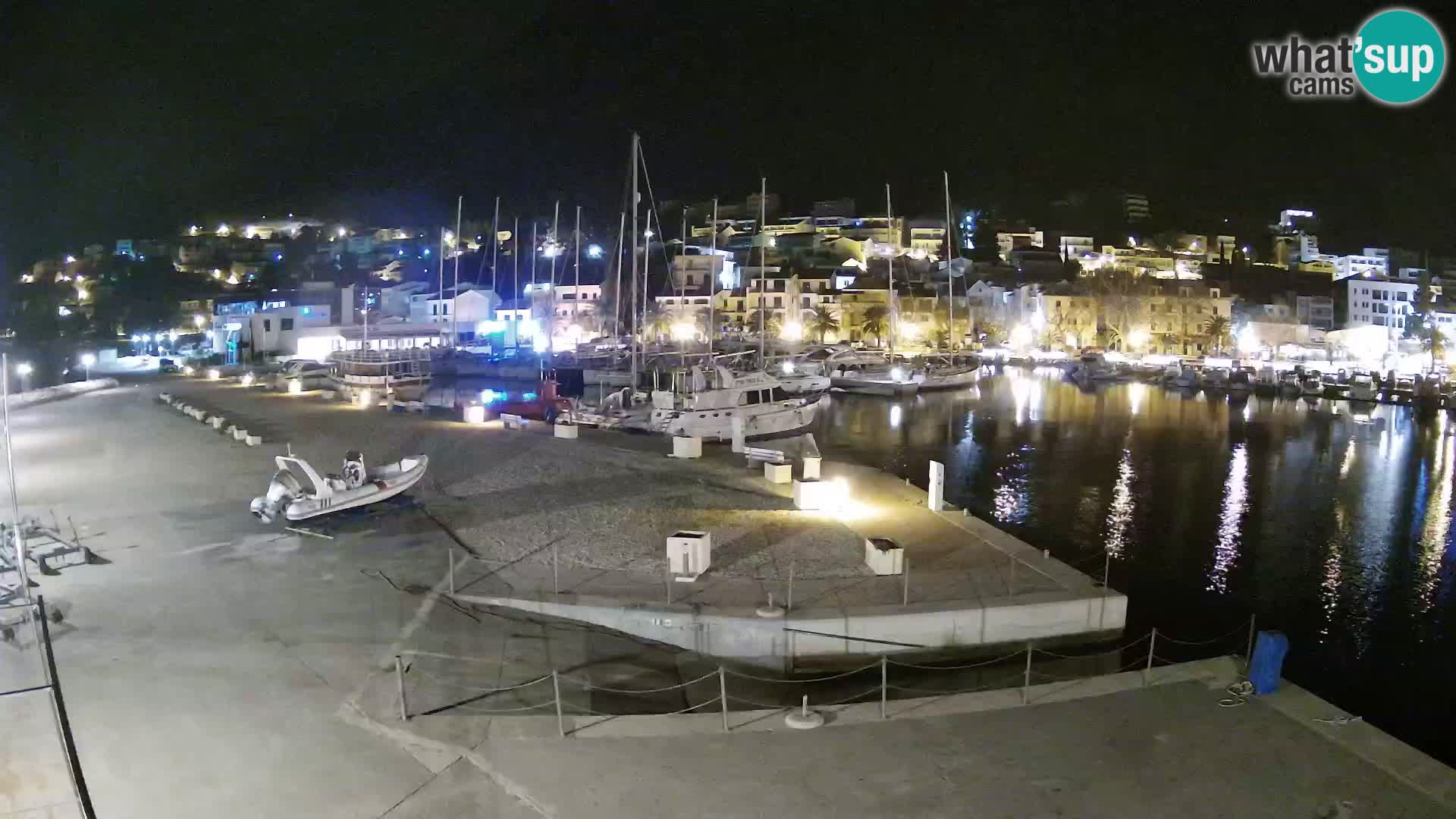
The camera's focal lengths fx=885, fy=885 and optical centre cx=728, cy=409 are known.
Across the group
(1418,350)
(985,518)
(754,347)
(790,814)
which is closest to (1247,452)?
(985,518)

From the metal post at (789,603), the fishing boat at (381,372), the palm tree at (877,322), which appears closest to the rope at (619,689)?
the metal post at (789,603)

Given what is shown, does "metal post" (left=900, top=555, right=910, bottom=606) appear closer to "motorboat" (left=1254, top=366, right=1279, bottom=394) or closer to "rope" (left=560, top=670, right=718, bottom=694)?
"rope" (left=560, top=670, right=718, bottom=694)

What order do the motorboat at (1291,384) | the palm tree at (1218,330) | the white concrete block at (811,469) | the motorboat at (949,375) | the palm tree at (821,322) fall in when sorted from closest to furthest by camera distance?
1. the white concrete block at (811,469)
2. the motorboat at (949,375)
3. the motorboat at (1291,384)
4. the palm tree at (1218,330)
5. the palm tree at (821,322)

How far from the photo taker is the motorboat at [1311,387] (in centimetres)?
5853

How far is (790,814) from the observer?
227 inches

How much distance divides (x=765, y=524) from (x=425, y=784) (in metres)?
8.47

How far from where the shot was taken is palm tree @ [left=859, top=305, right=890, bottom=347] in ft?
317

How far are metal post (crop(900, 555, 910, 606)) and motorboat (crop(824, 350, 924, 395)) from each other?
45449mm

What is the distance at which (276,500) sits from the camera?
42.3 ft

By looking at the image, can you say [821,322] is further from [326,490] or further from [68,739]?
[68,739]

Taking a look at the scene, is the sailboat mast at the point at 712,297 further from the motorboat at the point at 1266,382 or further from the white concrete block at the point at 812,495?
the motorboat at the point at 1266,382

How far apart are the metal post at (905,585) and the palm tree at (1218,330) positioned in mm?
98433

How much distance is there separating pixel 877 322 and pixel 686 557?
88.0 m

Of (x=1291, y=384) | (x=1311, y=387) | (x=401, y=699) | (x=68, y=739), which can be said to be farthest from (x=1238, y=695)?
(x=1291, y=384)
